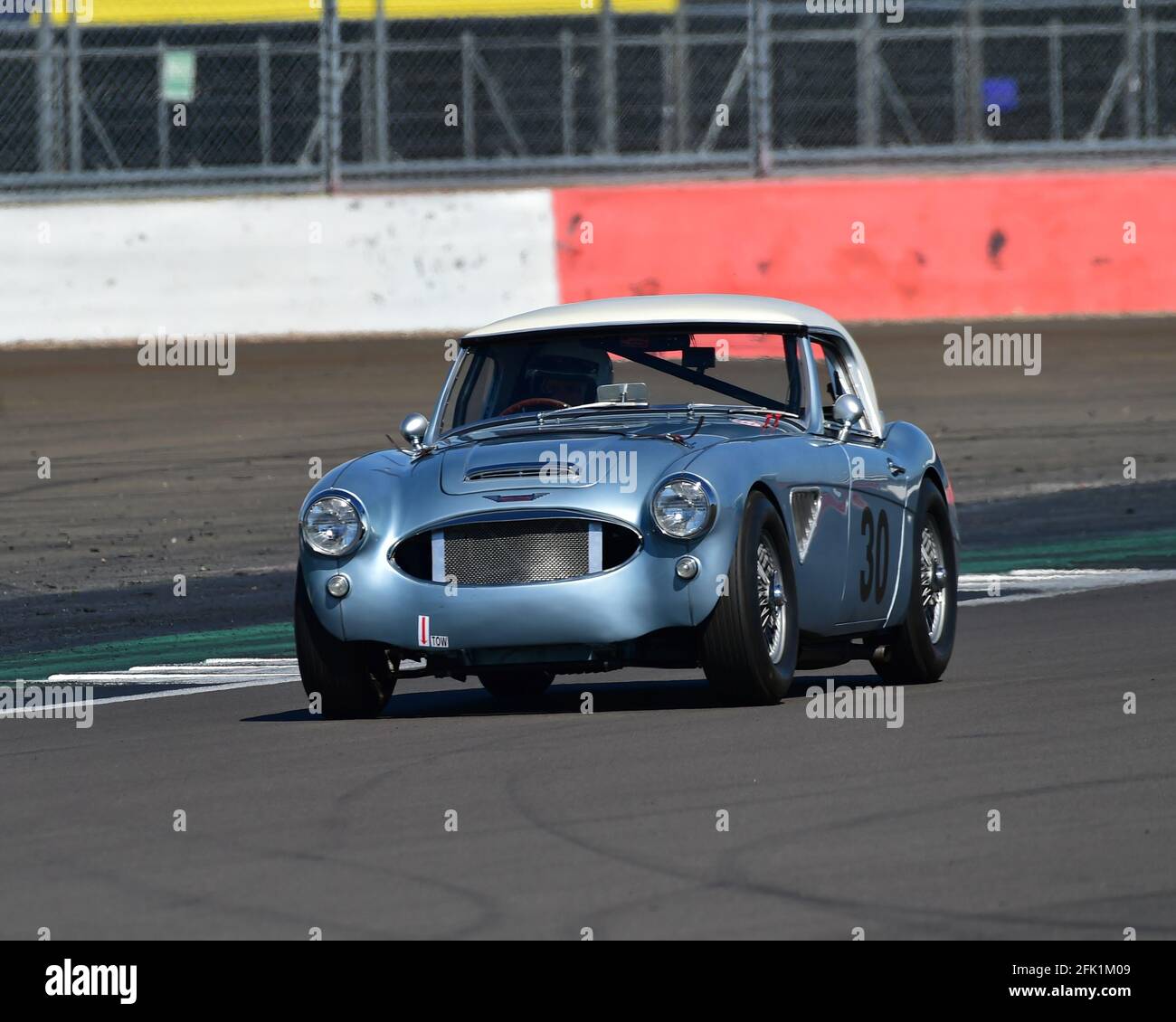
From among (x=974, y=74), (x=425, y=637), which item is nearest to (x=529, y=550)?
(x=425, y=637)

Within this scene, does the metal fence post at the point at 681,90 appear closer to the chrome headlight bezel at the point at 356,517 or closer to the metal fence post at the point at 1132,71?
the metal fence post at the point at 1132,71

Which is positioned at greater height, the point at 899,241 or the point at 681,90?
the point at 681,90

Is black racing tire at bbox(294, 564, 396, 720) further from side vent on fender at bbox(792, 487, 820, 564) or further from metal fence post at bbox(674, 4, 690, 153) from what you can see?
metal fence post at bbox(674, 4, 690, 153)

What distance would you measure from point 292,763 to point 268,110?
563 inches

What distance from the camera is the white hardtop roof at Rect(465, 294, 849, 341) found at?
909 centimetres

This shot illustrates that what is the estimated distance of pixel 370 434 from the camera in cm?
1770

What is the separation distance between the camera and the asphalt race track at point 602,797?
16.8ft

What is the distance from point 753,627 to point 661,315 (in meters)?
1.69

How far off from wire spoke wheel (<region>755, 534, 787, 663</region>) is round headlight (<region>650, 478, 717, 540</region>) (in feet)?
1.01

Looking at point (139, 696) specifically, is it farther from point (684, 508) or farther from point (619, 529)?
point (684, 508)

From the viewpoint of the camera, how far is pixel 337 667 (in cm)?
811

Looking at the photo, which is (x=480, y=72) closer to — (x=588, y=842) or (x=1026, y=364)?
(x=1026, y=364)

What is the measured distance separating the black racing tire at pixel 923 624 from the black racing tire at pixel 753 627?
3.31ft

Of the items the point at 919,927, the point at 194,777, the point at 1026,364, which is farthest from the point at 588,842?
the point at 1026,364
